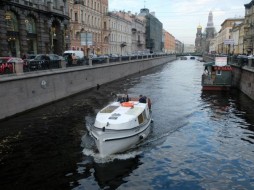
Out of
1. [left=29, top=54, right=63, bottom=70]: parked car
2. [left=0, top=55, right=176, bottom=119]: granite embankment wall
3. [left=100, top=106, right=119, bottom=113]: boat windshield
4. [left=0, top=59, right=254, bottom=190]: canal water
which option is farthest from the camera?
[left=29, top=54, right=63, bottom=70]: parked car

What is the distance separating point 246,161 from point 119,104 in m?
8.06

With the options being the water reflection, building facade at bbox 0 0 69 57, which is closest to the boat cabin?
the water reflection

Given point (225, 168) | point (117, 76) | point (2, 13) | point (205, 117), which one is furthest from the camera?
point (117, 76)

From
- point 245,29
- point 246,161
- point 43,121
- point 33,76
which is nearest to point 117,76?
point 33,76

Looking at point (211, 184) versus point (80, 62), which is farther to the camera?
point (80, 62)

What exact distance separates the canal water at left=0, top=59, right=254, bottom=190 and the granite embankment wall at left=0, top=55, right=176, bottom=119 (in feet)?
3.35

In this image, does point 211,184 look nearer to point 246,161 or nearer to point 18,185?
point 246,161

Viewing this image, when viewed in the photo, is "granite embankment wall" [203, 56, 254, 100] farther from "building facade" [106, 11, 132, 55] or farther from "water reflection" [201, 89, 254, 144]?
"building facade" [106, 11, 132, 55]

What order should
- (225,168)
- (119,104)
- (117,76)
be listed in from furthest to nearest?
(117,76)
(119,104)
(225,168)

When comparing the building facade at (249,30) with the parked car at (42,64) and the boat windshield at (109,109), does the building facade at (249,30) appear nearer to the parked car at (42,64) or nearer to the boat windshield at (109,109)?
the parked car at (42,64)

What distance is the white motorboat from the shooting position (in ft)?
49.0

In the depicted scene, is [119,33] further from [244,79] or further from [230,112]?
[230,112]

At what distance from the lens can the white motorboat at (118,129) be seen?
1492 centimetres

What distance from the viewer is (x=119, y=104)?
19.4 m
